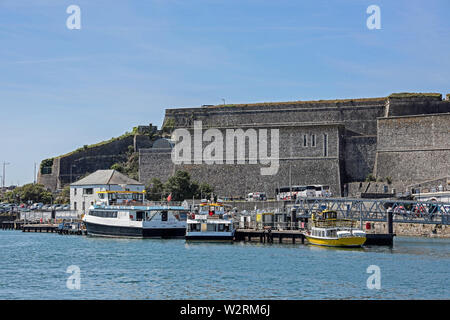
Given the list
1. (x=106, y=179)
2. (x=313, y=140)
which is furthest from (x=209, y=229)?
(x=313, y=140)

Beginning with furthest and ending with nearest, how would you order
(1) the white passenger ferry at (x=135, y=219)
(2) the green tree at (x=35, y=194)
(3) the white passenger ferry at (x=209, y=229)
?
(2) the green tree at (x=35, y=194)
(1) the white passenger ferry at (x=135, y=219)
(3) the white passenger ferry at (x=209, y=229)

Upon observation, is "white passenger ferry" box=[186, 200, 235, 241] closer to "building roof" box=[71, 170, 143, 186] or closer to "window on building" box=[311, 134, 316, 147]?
"building roof" box=[71, 170, 143, 186]

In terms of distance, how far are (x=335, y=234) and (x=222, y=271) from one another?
14.4m

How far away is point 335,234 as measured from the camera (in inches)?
1972

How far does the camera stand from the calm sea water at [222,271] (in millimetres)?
30938

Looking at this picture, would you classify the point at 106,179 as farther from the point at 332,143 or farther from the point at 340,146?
the point at 340,146

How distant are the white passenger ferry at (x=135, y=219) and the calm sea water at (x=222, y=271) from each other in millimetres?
4244

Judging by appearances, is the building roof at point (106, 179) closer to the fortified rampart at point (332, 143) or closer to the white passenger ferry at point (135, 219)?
the fortified rampart at point (332, 143)

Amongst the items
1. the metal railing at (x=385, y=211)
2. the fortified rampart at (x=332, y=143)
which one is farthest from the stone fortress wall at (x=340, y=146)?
the metal railing at (x=385, y=211)

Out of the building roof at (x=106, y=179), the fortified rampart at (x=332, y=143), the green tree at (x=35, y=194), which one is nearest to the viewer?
the building roof at (x=106, y=179)

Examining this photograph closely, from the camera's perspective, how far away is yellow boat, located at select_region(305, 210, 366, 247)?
161ft

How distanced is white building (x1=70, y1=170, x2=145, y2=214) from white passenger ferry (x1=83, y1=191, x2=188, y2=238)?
47.8ft

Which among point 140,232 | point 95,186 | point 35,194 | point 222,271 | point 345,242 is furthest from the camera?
point 35,194
